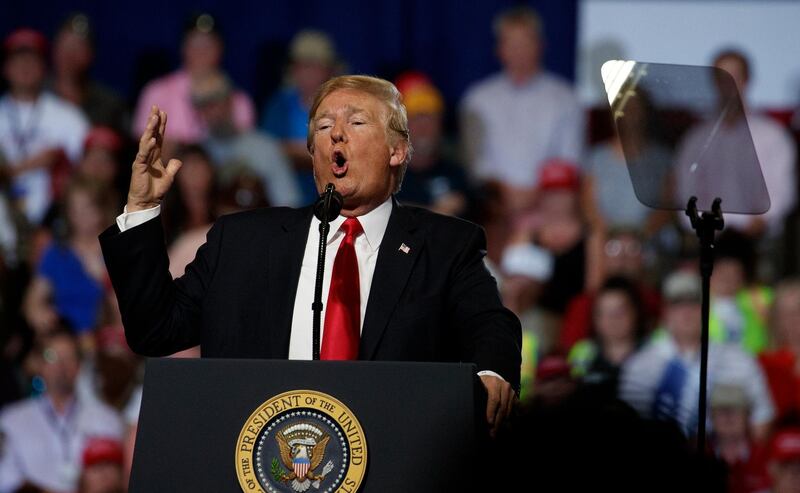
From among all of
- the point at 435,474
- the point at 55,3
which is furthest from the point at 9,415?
the point at 435,474

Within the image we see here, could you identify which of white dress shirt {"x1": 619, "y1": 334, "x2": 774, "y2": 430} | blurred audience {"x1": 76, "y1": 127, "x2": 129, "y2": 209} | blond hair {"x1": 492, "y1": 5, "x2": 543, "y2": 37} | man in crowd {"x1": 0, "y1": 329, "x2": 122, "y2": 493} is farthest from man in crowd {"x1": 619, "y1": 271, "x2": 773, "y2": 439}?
blurred audience {"x1": 76, "y1": 127, "x2": 129, "y2": 209}

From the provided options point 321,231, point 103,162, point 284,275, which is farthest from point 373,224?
point 103,162

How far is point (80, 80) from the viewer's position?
23.6 ft

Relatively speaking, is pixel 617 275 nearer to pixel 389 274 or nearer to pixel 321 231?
pixel 389 274

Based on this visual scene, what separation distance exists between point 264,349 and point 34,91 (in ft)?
16.1

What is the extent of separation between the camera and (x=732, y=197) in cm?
291

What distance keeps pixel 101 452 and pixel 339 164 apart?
3289 mm

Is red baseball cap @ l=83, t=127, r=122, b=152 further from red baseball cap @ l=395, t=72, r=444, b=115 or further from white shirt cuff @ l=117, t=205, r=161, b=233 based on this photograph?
white shirt cuff @ l=117, t=205, r=161, b=233

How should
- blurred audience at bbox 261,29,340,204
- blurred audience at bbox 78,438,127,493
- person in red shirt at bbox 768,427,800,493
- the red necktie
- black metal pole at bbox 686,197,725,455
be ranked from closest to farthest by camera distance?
the red necktie → black metal pole at bbox 686,197,725,455 → person in red shirt at bbox 768,427,800,493 → blurred audience at bbox 78,438,127,493 → blurred audience at bbox 261,29,340,204

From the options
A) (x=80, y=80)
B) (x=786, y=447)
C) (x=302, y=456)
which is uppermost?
(x=80, y=80)

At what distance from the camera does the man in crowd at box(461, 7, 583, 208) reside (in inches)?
280

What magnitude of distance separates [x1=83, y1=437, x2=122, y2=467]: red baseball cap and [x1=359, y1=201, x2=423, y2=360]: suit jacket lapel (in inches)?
128

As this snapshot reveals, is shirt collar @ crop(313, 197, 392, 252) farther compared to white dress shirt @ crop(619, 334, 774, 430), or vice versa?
white dress shirt @ crop(619, 334, 774, 430)

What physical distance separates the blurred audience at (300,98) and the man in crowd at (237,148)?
0.41 ft
